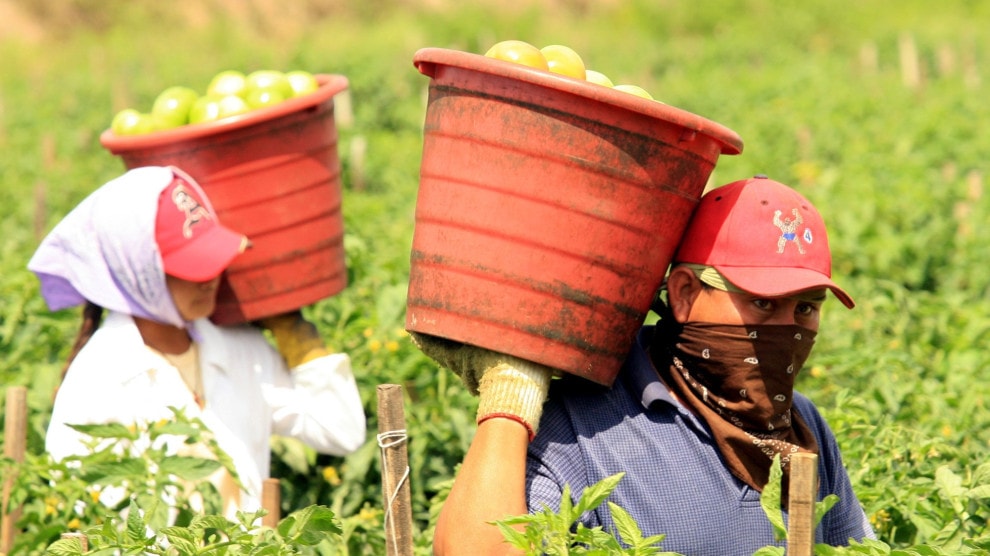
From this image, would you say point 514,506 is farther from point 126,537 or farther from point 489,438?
point 126,537

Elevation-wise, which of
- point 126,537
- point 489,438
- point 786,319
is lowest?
point 126,537

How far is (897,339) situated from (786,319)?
2.40 metres

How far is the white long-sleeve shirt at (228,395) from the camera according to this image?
10.1 ft

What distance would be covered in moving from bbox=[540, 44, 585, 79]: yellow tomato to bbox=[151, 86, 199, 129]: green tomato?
1.39 m

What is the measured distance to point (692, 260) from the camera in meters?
2.38

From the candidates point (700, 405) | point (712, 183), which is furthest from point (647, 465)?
point (712, 183)

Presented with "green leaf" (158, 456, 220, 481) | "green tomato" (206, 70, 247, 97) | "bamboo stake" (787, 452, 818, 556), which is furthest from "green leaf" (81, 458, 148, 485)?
"bamboo stake" (787, 452, 818, 556)

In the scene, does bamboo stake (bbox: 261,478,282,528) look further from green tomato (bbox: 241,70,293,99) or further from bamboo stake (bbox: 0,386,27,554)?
green tomato (bbox: 241,70,293,99)

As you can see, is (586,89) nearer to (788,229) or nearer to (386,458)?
(788,229)

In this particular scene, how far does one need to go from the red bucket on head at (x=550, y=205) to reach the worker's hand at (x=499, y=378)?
46 millimetres

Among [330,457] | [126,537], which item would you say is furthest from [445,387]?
[126,537]

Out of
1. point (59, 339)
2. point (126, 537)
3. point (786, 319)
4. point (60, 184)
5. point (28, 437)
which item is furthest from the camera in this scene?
point (60, 184)

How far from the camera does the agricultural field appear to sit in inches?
132

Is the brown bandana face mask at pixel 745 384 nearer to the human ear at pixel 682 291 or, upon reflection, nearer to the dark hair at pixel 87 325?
the human ear at pixel 682 291
